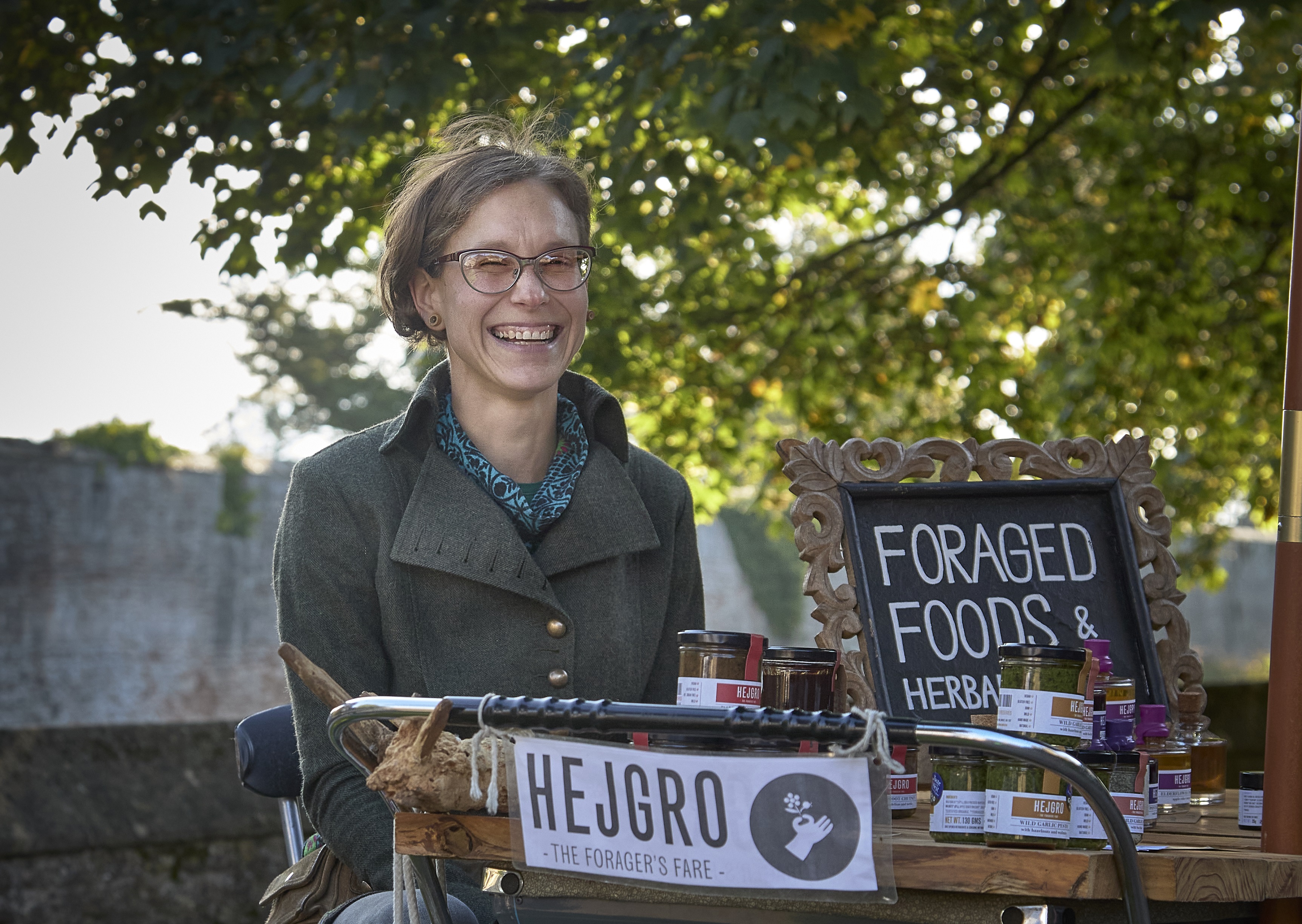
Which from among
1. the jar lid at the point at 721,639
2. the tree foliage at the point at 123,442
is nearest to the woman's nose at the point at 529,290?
the jar lid at the point at 721,639

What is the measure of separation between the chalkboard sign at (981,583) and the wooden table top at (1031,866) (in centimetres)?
68

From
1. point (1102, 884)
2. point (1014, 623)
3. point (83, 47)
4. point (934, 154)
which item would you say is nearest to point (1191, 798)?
point (1014, 623)

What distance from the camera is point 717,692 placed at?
1631 mm

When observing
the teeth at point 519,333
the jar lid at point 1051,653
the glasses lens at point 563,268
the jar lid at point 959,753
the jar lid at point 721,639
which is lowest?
the jar lid at point 959,753

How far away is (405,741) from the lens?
4.62ft

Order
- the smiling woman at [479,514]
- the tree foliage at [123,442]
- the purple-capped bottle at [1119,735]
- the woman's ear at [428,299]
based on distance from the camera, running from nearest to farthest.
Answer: the purple-capped bottle at [1119,735] → the smiling woman at [479,514] → the woman's ear at [428,299] → the tree foliage at [123,442]

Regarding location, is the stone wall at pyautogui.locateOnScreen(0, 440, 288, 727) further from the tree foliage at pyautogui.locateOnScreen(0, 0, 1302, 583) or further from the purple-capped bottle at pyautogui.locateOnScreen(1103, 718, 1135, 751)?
the purple-capped bottle at pyautogui.locateOnScreen(1103, 718, 1135, 751)

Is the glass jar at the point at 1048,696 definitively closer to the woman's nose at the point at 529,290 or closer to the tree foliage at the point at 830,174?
the woman's nose at the point at 529,290

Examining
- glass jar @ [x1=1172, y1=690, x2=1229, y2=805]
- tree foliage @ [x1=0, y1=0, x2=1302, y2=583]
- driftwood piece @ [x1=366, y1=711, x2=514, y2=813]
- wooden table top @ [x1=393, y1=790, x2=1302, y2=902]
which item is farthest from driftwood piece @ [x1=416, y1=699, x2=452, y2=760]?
tree foliage @ [x1=0, y1=0, x2=1302, y2=583]

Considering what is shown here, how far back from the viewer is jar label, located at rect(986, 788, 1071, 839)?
1433 mm

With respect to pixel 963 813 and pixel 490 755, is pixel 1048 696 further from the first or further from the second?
pixel 490 755

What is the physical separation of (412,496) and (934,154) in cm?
516

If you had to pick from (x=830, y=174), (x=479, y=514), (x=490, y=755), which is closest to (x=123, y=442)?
(x=830, y=174)

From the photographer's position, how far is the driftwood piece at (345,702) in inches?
54.6
